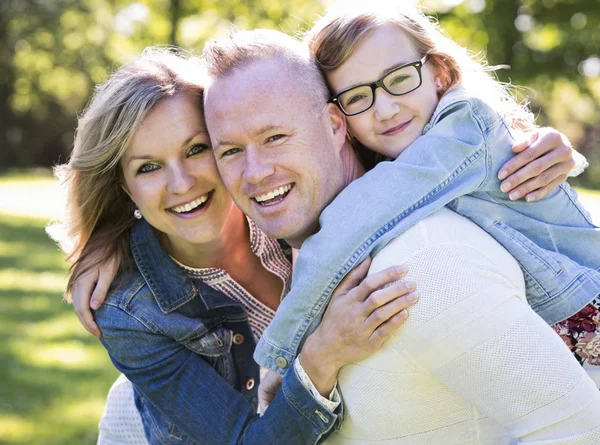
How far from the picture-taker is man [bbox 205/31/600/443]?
198cm

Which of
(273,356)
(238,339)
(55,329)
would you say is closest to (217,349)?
(238,339)

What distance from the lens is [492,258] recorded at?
2.17 metres

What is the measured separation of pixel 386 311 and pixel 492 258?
0.37 m

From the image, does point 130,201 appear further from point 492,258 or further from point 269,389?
point 492,258

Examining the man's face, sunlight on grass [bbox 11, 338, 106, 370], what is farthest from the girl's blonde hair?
sunlight on grass [bbox 11, 338, 106, 370]

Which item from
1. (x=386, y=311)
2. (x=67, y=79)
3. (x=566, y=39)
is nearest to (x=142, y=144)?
(x=386, y=311)

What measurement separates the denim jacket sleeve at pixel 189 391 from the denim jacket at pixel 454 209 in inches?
10.3

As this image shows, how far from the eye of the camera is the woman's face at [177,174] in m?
3.04

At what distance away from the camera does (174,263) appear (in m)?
3.39

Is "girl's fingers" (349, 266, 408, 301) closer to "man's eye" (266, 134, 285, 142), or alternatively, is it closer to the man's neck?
the man's neck

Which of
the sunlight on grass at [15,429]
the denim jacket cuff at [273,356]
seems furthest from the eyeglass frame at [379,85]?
the sunlight on grass at [15,429]

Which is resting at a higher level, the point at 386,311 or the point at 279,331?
the point at 386,311

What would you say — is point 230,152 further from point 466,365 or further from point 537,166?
point 466,365

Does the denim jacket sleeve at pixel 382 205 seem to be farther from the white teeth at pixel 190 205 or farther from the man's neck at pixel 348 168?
the white teeth at pixel 190 205
